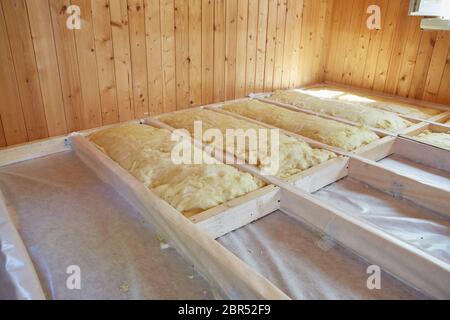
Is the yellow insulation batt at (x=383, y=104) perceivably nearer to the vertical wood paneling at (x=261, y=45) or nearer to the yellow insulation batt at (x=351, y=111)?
the yellow insulation batt at (x=351, y=111)

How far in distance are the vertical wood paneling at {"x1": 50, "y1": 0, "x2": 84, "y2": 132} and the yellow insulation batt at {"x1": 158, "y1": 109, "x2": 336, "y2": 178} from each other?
1.92 feet

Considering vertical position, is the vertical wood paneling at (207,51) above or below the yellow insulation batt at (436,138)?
above

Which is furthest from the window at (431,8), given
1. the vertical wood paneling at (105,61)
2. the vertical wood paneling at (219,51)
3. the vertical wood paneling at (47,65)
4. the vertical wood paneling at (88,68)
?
the vertical wood paneling at (47,65)

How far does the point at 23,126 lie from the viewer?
2316 mm

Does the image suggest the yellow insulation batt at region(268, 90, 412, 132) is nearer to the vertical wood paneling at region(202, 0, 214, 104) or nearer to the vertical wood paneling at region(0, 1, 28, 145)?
the vertical wood paneling at region(202, 0, 214, 104)

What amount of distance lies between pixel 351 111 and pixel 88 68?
197 cm

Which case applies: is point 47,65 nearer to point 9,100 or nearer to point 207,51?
point 9,100

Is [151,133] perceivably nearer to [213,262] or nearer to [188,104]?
[188,104]

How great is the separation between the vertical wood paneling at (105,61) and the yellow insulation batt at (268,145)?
1.23ft

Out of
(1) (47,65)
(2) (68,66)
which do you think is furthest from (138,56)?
(1) (47,65)

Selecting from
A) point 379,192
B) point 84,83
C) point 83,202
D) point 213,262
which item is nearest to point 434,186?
point 379,192

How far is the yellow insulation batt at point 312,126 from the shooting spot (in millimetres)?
2295

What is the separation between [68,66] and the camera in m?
2.38

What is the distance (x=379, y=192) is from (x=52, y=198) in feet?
5.74
